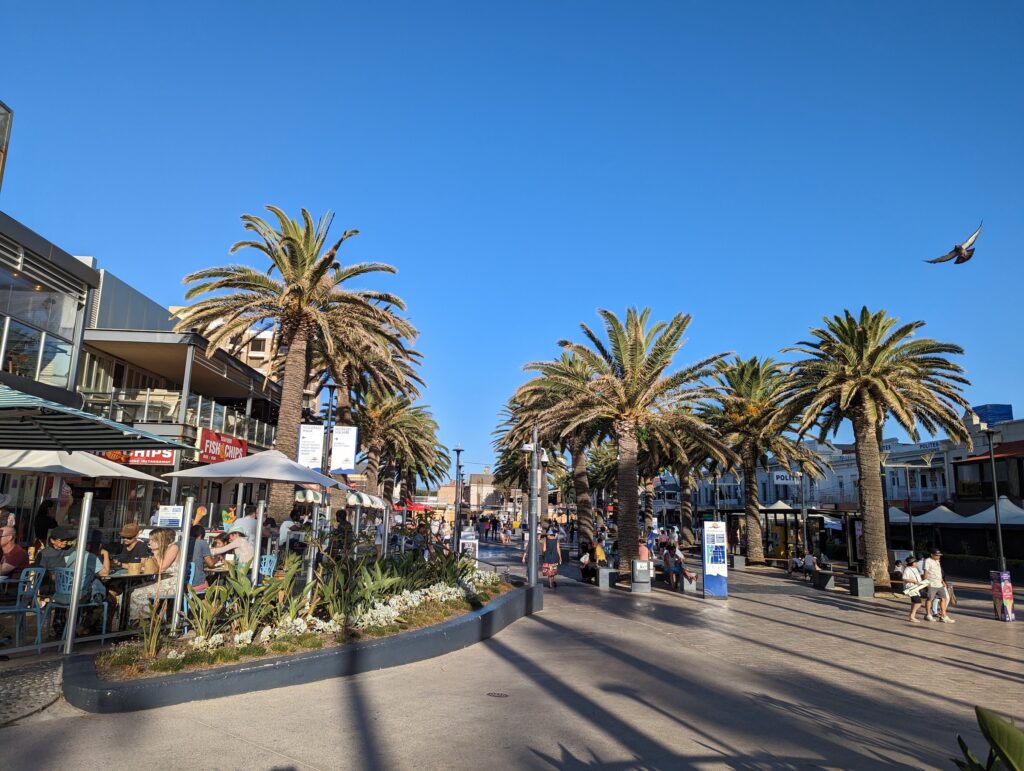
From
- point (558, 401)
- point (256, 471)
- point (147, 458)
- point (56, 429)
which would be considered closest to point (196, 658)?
point (56, 429)

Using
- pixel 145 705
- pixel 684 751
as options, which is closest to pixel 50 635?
pixel 145 705

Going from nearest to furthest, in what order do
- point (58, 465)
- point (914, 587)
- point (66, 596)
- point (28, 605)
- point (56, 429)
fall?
1. point (56, 429)
2. point (66, 596)
3. point (28, 605)
4. point (58, 465)
5. point (914, 587)

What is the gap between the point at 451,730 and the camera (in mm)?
5965

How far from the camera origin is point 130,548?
9.87 m

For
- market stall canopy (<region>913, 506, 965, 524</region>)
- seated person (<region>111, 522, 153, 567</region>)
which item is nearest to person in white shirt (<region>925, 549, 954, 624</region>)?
seated person (<region>111, 522, 153, 567</region>)

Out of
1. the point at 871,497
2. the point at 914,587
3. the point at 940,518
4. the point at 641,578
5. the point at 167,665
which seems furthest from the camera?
the point at 940,518

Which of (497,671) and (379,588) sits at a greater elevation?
(379,588)

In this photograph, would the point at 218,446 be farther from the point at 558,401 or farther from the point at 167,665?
the point at 167,665

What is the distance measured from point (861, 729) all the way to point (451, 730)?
→ 3852 millimetres

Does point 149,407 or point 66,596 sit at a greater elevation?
point 149,407

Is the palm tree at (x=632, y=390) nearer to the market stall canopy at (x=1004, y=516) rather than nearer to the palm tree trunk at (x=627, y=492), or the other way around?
the palm tree trunk at (x=627, y=492)

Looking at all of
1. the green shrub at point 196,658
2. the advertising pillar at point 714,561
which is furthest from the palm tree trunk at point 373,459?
the green shrub at point 196,658

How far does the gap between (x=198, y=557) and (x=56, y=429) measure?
2390 millimetres

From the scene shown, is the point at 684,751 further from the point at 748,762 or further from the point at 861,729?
the point at 861,729
